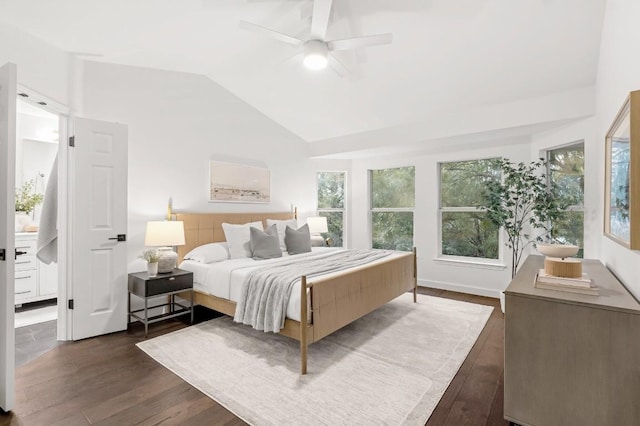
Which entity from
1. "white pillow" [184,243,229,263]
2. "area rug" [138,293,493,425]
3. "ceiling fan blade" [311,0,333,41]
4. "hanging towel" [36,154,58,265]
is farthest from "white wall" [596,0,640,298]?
"hanging towel" [36,154,58,265]

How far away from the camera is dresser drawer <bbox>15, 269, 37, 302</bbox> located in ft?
13.1

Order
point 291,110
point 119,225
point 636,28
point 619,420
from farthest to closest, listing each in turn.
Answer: point 291,110
point 119,225
point 636,28
point 619,420

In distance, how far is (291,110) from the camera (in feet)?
16.4

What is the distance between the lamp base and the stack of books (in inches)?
132

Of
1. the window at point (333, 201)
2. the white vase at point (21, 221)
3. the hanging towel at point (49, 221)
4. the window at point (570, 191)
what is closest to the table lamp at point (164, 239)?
the hanging towel at point (49, 221)

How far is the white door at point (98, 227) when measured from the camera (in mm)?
3125

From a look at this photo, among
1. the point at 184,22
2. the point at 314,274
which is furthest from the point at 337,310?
the point at 184,22

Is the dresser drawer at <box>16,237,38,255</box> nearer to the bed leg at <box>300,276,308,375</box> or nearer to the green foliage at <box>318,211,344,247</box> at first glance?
the bed leg at <box>300,276,308,375</box>

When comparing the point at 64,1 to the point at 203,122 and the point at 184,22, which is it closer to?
the point at 184,22

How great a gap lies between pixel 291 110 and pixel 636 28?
4.01 m

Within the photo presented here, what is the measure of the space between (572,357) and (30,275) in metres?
5.56

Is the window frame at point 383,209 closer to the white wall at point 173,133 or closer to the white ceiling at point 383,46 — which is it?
the white ceiling at point 383,46

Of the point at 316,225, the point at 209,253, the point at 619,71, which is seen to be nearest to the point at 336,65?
the point at 619,71

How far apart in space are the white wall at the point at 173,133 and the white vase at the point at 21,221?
1.90 meters
